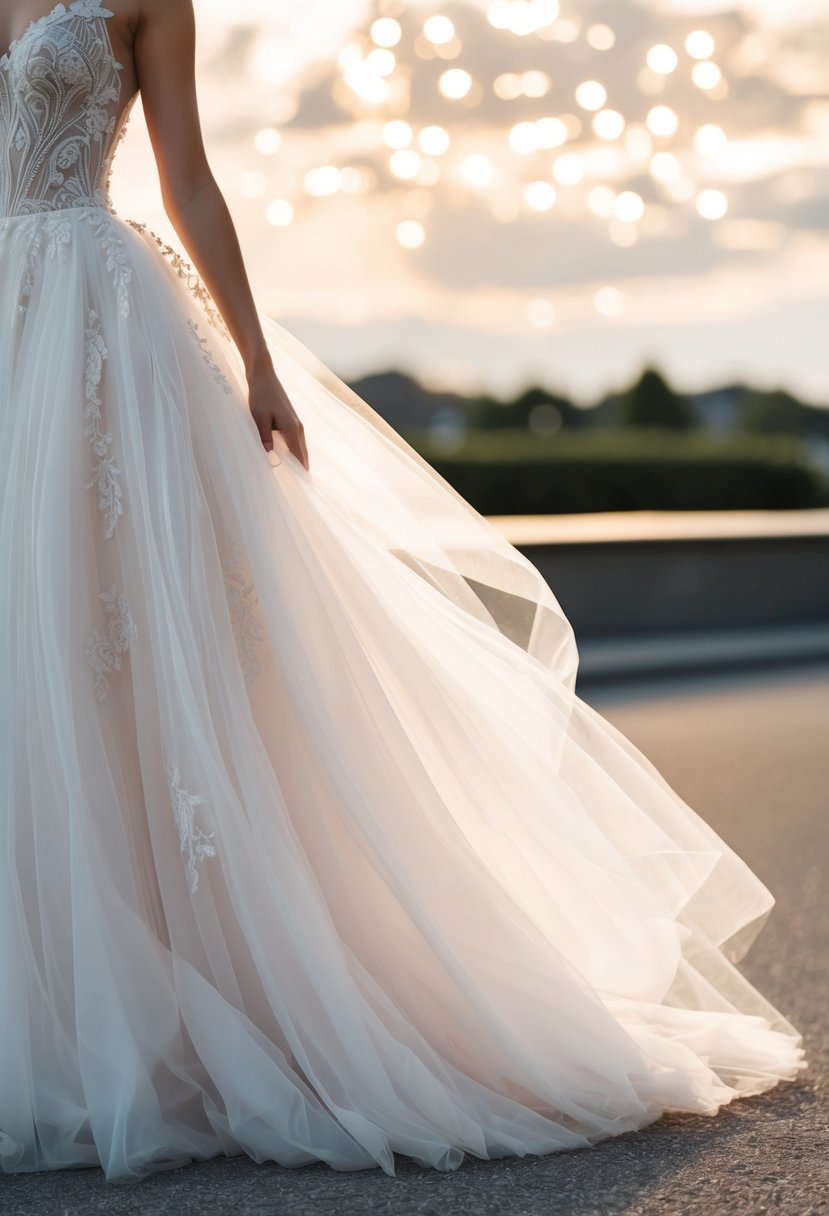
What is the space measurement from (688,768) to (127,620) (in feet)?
13.1

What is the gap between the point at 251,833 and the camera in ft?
6.82

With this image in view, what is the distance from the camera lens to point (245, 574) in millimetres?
2221

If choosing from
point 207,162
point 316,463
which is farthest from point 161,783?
point 207,162

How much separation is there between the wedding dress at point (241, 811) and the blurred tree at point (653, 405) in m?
21.9

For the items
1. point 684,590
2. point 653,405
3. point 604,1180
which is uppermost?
point 604,1180

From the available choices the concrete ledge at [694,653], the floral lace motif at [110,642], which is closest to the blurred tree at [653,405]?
the concrete ledge at [694,653]

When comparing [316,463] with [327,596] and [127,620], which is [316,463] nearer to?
[327,596]

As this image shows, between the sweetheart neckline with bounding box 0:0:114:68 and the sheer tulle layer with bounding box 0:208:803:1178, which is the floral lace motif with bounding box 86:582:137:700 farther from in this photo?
the sweetheart neckline with bounding box 0:0:114:68

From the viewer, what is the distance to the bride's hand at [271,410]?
92.3 inches

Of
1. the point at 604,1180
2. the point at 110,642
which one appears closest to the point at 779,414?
the point at 110,642

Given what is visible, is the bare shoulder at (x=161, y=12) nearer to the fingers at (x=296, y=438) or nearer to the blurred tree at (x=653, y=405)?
the fingers at (x=296, y=438)

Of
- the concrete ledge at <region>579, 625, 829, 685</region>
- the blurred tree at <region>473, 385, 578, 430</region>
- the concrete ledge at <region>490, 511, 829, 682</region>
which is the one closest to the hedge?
the blurred tree at <region>473, 385, 578, 430</region>

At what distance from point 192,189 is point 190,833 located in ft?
3.43

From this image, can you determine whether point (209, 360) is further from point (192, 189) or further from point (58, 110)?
point (58, 110)
